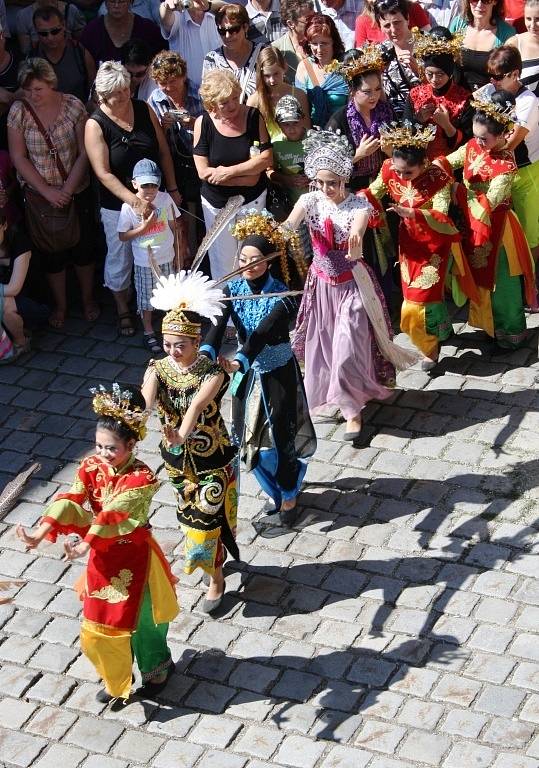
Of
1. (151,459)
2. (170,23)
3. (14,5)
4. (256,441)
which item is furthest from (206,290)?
(14,5)

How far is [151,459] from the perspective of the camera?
795 centimetres

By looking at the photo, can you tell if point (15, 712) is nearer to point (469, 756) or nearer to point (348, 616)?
point (348, 616)

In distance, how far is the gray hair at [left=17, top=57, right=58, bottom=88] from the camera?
8586mm

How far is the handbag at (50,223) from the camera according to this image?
8.92m

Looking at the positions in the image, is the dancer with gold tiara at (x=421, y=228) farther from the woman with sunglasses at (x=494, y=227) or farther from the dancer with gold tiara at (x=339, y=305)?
the dancer with gold tiara at (x=339, y=305)

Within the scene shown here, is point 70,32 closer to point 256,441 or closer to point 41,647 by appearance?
point 256,441

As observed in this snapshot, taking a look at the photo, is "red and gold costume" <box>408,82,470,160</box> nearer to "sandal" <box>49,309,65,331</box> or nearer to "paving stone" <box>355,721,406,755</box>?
"sandal" <box>49,309,65,331</box>

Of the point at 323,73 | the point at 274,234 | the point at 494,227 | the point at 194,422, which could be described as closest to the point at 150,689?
the point at 194,422

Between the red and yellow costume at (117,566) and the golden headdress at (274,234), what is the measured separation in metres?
1.54

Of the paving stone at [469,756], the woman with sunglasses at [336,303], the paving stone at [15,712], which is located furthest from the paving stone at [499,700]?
the woman with sunglasses at [336,303]

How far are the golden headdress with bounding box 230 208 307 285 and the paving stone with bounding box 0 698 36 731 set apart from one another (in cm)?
255

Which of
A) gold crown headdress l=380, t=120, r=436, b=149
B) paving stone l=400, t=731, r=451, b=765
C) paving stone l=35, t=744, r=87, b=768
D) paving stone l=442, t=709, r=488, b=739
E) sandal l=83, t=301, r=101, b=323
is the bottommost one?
paving stone l=400, t=731, r=451, b=765

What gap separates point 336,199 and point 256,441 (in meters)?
1.43

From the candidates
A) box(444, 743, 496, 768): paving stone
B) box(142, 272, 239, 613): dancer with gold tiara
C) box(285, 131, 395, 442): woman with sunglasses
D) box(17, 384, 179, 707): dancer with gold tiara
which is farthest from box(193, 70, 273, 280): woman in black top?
box(444, 743, 496, 768): paving stone
